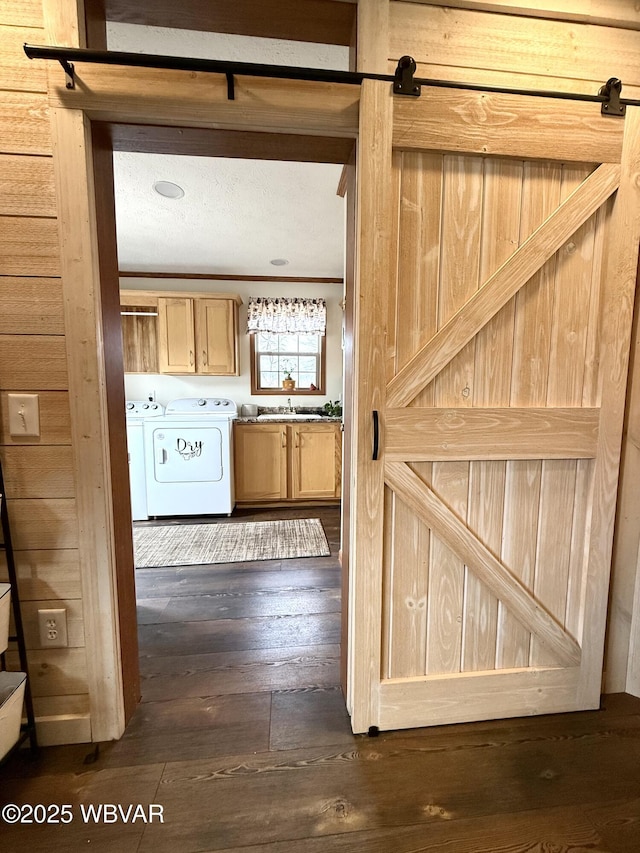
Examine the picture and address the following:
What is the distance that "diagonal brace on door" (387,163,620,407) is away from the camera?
117cm

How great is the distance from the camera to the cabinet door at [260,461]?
11.9 feet

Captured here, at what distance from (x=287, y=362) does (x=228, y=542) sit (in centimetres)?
221

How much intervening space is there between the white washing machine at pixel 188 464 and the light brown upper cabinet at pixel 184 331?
72cm

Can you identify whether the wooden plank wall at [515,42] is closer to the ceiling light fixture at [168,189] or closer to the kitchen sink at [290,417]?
the ceiling light fixture at [168,189]

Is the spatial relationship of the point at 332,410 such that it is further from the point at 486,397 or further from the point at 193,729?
the point at 193,729

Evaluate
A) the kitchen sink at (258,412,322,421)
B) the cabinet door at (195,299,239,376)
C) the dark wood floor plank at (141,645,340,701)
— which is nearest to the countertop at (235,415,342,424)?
the kitchen sink at (258,412,322,421)

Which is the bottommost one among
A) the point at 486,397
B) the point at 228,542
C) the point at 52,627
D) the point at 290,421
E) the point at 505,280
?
the point at 228,542

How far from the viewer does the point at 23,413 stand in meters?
1.13

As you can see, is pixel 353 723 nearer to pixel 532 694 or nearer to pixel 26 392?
pixel 532 694

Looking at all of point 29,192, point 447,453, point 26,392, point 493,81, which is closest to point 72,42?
point 29,192

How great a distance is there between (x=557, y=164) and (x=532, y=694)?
1.88m

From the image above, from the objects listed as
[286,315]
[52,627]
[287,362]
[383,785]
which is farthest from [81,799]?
[286,315]

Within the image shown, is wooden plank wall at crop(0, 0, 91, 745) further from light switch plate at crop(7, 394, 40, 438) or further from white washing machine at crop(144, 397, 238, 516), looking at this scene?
white washing machine at crop(144, 397, 238, 516)

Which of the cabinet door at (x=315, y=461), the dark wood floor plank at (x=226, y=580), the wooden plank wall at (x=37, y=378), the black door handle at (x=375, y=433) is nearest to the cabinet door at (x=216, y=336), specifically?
the cabinet door at (x=315, y=461)
